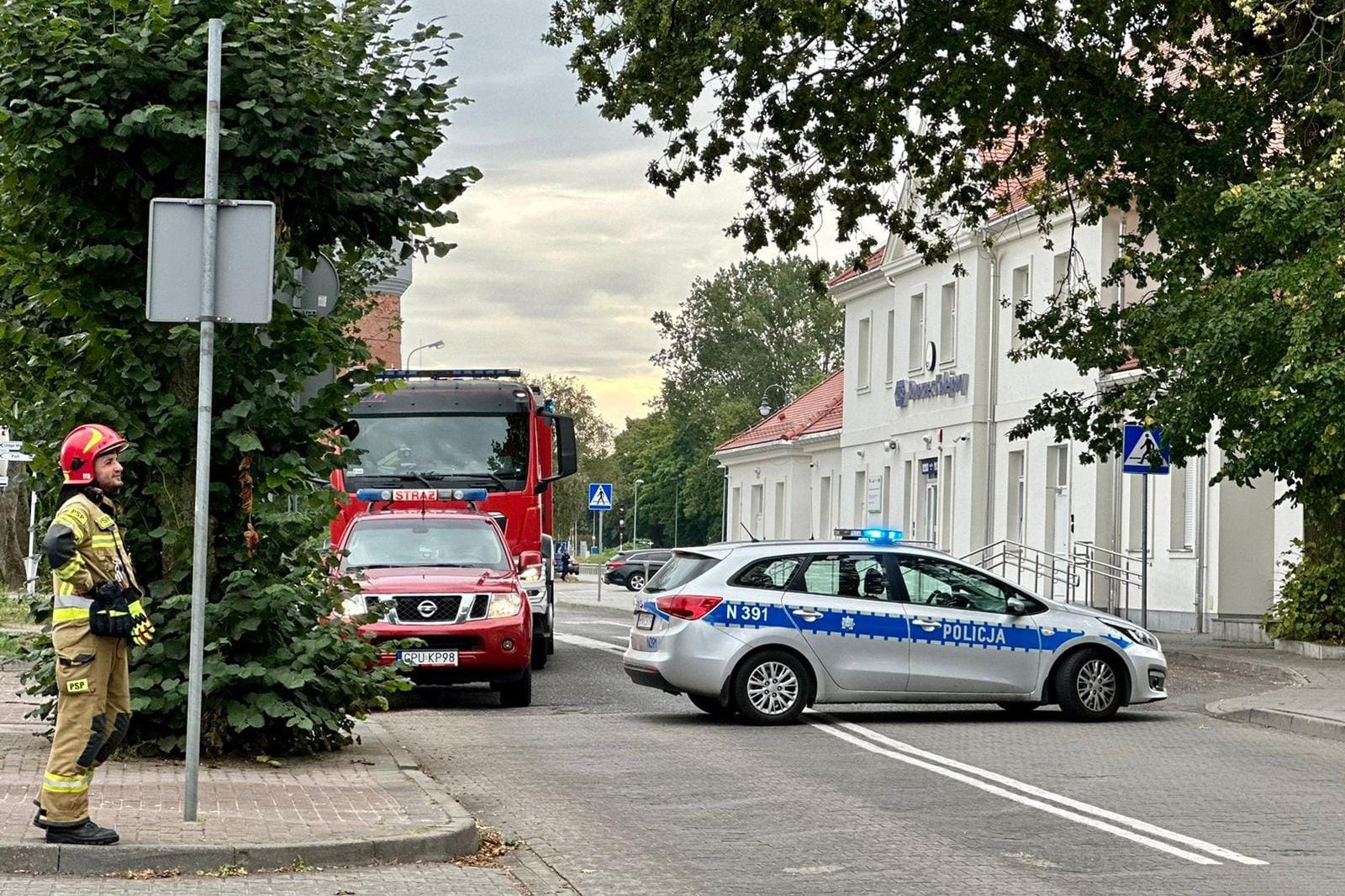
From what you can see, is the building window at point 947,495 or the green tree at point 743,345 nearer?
the building window at point 947,495

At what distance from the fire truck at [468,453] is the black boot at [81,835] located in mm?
13591

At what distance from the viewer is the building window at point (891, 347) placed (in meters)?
50.8

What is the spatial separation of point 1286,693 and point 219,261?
46.1 feet

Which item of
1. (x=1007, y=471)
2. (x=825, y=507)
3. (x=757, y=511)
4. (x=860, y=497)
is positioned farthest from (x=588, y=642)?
(x=757, y=511)

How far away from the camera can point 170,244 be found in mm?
8930

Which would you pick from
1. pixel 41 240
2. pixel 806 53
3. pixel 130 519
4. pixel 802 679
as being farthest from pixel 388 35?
pixel 806 53

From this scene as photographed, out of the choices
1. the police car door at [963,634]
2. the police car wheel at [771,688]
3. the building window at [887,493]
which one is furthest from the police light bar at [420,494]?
the building window at [887,493]

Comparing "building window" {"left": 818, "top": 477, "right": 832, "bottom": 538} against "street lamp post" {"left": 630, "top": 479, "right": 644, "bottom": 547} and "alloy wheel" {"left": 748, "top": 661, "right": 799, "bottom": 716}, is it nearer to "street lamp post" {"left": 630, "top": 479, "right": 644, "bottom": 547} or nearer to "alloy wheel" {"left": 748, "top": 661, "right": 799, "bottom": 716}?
"alloy wheel" {"left": 748, "top": 661, "right": 799, "bottom": 716}

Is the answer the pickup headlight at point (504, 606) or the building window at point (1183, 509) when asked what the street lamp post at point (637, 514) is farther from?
the pickup headlight at point (504, 606)

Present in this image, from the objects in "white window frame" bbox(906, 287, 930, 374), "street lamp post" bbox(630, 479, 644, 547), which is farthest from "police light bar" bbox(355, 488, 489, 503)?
"street lamp post" bbox(630, 479, 644, 547)

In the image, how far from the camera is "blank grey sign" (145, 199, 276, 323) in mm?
8906

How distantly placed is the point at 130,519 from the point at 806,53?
14.6m

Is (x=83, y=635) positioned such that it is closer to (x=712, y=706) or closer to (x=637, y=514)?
(x=712, y=706)

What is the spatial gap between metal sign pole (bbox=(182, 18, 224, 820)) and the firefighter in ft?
1.53
